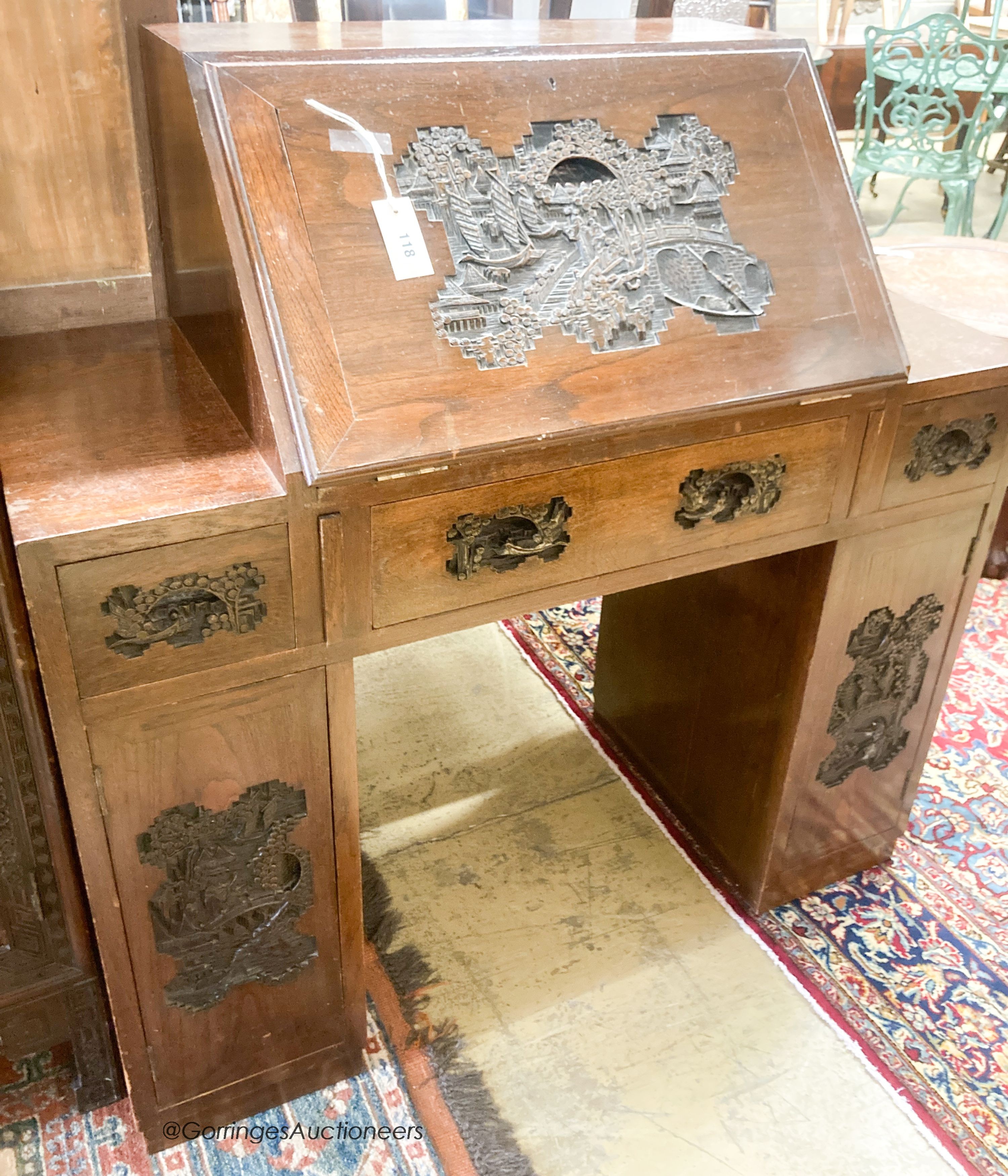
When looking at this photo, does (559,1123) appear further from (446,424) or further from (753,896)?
(446,424)

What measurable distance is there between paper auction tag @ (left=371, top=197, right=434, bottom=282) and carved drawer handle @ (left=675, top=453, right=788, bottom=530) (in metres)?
0.41

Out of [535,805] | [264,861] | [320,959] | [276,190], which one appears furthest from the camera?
[535,805]

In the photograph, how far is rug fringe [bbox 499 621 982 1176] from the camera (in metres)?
1.46

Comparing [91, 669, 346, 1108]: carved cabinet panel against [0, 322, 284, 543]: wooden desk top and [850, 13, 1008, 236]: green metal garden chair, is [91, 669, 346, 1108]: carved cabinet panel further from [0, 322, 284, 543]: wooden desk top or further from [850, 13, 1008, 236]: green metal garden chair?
[850, 13, 1008, 236]: green metal garden chair

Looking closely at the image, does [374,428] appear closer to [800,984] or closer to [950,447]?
[950,447]

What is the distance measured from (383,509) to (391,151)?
390mm

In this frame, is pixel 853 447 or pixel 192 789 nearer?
pixel 192 789

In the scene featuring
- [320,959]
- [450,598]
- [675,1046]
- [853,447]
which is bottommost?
[675,1046]

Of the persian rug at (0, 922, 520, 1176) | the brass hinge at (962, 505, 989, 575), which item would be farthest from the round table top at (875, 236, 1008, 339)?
the persian rug at (0, 922, 520, 1176)

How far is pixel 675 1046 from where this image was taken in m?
1.57

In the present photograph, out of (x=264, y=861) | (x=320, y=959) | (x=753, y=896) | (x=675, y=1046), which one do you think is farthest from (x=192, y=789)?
(x=753, y=896)

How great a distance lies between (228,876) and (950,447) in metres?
1.12

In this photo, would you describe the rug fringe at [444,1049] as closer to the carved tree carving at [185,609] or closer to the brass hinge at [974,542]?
the carved tree carving at [185,609]

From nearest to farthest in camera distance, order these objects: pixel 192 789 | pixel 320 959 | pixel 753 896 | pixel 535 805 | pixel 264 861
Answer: pixel 192 789, pixel 264 861, pixel 320 959, pixel 753 896, pixel 535 805
